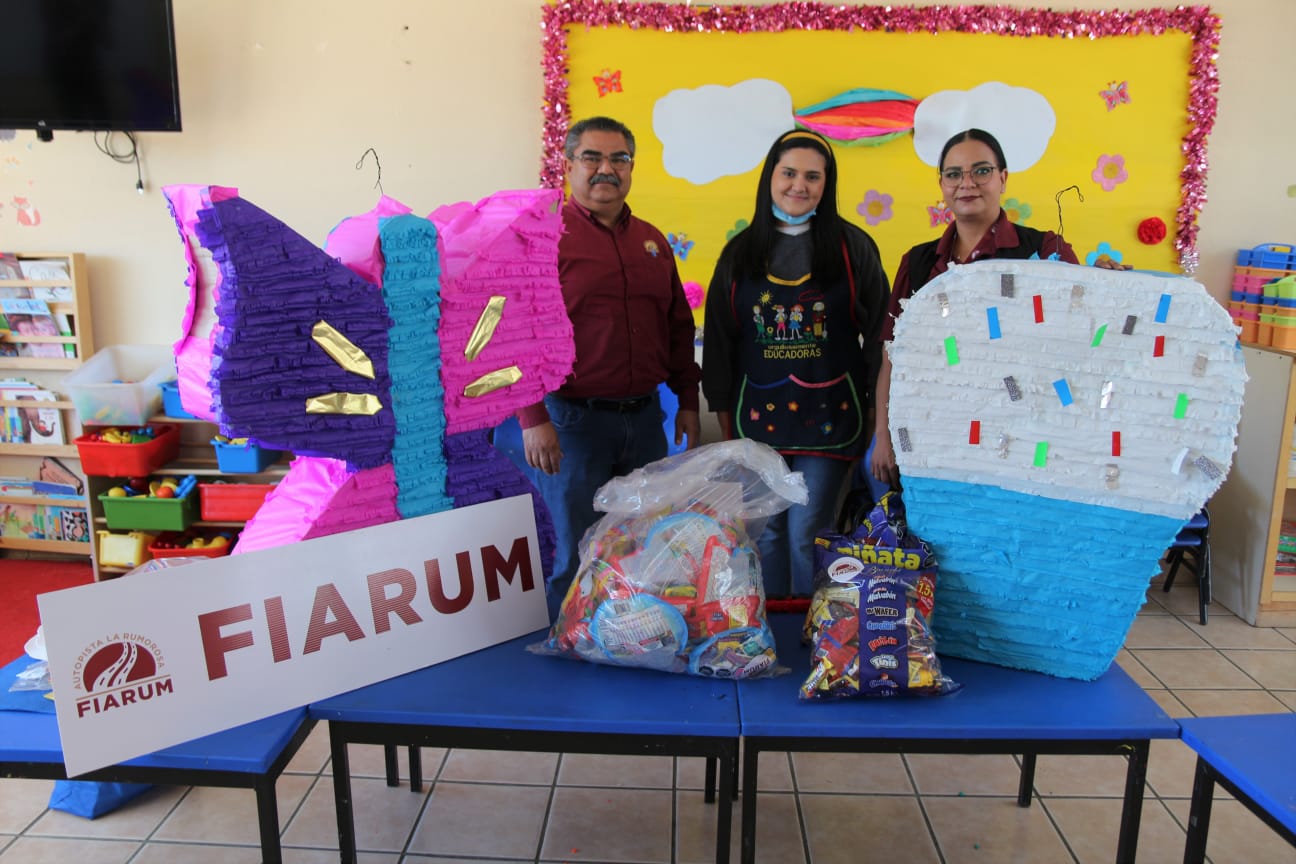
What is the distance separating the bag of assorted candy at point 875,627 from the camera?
4.39 feet

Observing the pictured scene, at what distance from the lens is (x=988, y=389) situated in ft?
4.56

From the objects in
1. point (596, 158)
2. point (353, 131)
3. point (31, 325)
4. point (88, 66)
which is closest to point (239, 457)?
point (31, 325)

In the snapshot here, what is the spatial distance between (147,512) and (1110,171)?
3664 mm

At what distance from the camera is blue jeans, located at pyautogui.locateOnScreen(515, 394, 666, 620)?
215 centimetres

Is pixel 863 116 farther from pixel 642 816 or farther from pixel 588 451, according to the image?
pixel 642 816

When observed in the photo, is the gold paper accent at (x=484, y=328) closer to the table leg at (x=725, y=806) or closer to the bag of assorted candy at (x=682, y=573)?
the bag of assorted candy at (x=682, y=573)

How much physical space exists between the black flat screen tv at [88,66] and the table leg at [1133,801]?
10.8ft

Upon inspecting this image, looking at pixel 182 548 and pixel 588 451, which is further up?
pixel 588 451

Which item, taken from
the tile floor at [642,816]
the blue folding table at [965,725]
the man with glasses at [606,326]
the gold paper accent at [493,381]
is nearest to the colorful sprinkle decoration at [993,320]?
the blue folding table at [965,725]

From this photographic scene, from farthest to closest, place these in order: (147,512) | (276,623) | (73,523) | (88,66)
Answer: (73,523)
(147,512)
(88,66)
(276,623)

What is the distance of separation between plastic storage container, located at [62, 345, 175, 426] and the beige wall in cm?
24

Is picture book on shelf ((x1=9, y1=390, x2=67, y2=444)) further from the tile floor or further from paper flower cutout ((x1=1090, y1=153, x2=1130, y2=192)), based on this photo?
paper flower cutout ((x1=1090, y1=153, x2=1130, y2=192))

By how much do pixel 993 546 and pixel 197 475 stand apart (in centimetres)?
289

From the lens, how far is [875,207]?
10.7 ft
